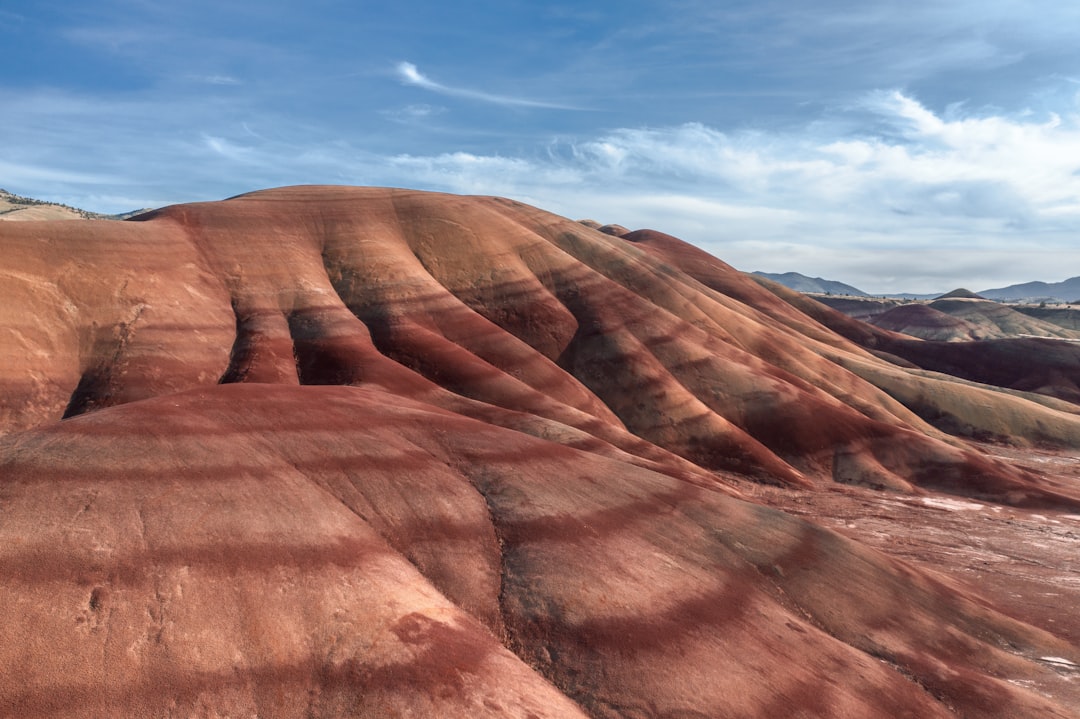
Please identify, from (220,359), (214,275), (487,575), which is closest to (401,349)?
(220,359)

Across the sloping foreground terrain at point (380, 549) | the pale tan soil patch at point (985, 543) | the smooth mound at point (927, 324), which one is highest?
the smooth mound at point (927, 324)

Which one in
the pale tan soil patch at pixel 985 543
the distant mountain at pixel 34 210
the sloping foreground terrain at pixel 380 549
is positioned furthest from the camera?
the distant mountain at pixel 34 210

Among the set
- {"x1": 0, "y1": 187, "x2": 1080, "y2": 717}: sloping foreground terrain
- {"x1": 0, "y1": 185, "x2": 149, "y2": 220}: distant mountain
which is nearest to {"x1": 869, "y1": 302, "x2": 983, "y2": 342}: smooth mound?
{"x1": 0, "y1": 187, "x2": 1080, "y2": 717}: sloping foreground terrain

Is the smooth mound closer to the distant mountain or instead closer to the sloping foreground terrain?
the sloping foreground terrain

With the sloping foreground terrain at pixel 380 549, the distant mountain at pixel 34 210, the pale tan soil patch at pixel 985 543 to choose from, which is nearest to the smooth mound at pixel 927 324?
the sloping foreground terrain at pixel 380 549

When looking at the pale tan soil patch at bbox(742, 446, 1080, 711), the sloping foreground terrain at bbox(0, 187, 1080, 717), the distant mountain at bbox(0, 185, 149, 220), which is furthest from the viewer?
the distant mountain at bbox(0, 185, 149, 220)

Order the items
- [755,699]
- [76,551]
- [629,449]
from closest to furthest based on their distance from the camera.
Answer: [76,551] < [755,699] < [629,449]

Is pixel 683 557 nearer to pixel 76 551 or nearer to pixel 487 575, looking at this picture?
pixel 487 575

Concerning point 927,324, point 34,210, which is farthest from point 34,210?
point 927,324

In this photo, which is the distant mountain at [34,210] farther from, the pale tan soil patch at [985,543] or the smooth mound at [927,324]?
the smooth mound at [927,324]
